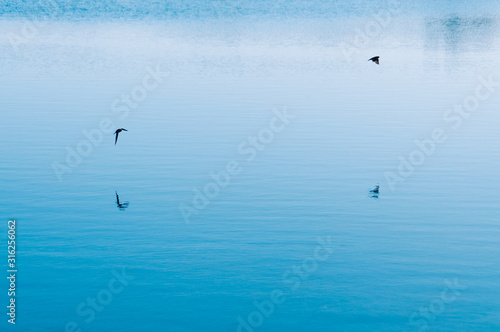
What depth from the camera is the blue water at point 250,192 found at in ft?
45.8

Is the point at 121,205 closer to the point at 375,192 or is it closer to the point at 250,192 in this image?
the point at 250,192

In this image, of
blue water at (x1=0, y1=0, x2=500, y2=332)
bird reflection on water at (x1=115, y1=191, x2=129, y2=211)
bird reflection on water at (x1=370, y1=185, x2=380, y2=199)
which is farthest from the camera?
bird reflection on water at (x1=370, y1=185, x2=380, y2=199)

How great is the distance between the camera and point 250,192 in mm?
20562

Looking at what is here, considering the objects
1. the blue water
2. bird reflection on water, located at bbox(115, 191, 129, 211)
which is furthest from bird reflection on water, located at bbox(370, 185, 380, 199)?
bird reflection on water, located at bbox(115, 191, 129, 211)

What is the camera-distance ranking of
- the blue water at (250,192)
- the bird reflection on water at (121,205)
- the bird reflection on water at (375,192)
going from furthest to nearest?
the bird reflection on water at (375,192), the bird reflection on water at (121,205), the blue water at (250,192)

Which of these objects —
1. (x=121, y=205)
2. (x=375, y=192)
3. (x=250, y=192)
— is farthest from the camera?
(x=375, y=192)

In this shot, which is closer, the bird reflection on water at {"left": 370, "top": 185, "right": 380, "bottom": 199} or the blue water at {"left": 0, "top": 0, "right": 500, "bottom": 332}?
the blue water at {"left": 0, "top": 0, "right": 500, "bottom": 332}

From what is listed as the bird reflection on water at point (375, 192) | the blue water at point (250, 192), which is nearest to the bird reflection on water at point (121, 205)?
the blue water at point (250, 192)

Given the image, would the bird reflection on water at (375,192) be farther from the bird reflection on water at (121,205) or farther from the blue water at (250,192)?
the bird reflection on water at (121,205)

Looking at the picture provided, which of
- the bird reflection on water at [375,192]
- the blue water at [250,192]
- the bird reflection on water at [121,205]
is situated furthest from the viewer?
the bird reflection on water at [375,192]

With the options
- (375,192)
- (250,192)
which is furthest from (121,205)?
(375,192)

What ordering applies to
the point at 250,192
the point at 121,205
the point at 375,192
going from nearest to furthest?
the point at 121,205, the point at 250,192, the point at 375,192

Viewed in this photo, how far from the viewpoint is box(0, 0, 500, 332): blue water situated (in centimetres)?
1397

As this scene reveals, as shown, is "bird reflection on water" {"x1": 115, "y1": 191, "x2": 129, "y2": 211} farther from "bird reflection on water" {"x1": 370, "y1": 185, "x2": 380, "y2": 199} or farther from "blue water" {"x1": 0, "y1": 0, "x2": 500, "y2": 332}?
"bird reflection on water" {"x1": 370, "y1": 185, "x2": 380, "y2": 199}
